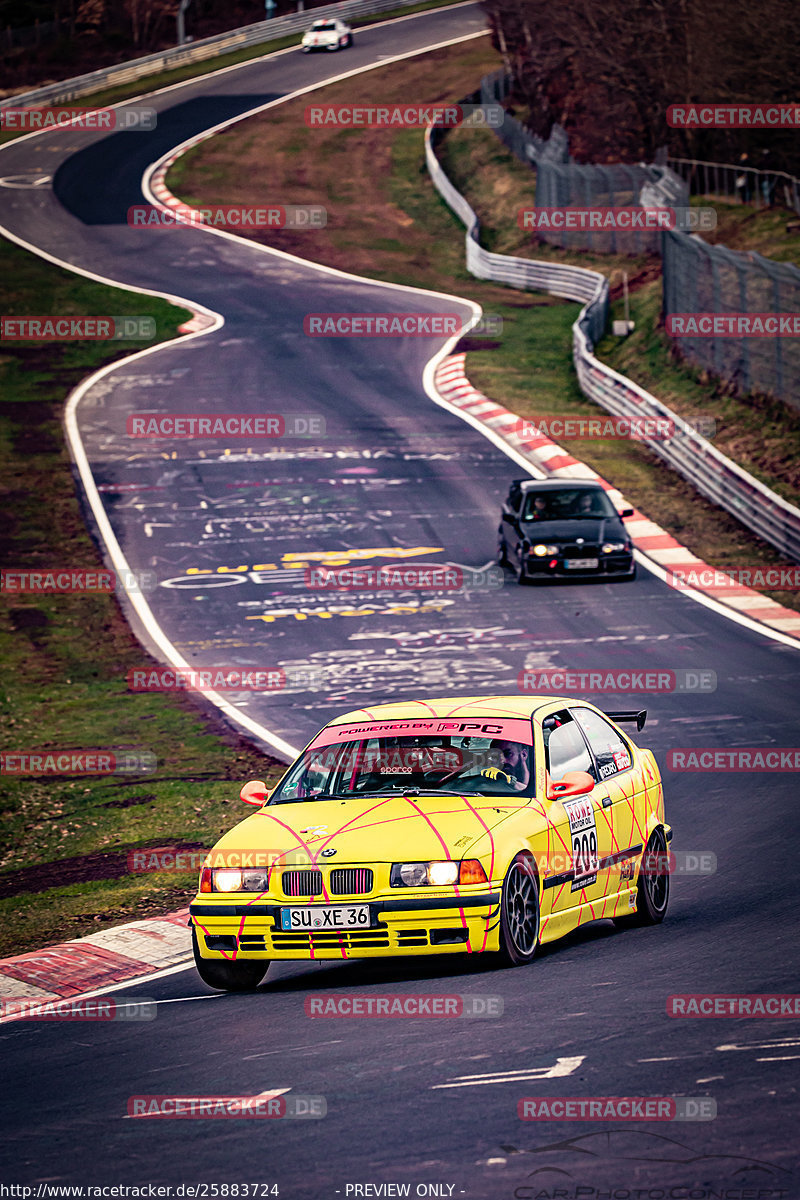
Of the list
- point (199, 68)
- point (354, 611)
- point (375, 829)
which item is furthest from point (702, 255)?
point (199, 68)

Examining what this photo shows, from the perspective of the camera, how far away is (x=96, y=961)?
1038 centimetres

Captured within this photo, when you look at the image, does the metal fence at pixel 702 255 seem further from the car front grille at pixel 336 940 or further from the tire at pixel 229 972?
the car front grille at pixel 336 940

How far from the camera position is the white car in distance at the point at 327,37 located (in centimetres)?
8269

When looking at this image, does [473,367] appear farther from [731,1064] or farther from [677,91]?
[731,1064]

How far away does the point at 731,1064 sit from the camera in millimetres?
7055

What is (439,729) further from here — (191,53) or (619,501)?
(191,53)

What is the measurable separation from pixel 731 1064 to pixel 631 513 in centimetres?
1902

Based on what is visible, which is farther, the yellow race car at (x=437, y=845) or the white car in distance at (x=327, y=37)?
the white car in distance at (x=327, y=37)

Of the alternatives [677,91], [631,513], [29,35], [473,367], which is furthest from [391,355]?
[29,35]

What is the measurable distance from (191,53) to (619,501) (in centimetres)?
6147

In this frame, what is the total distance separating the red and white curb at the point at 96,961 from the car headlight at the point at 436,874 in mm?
2033

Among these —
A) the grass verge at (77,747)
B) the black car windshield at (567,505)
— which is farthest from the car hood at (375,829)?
the black car windshield at (567,505)

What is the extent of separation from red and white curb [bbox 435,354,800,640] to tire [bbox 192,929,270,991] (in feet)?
44.2

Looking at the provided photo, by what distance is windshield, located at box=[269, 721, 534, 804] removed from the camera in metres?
9.70
